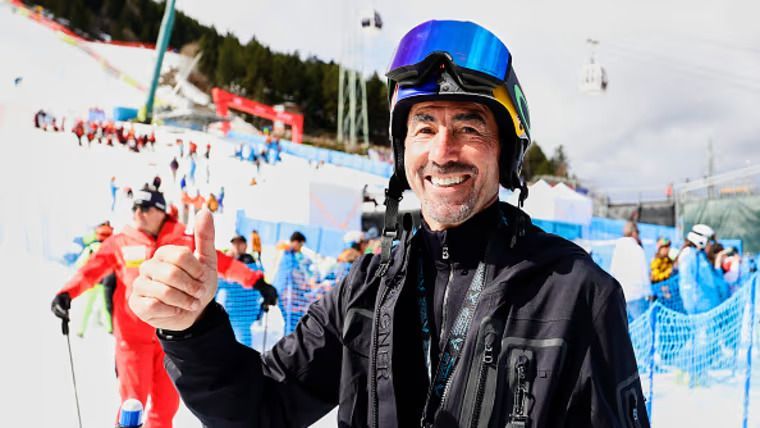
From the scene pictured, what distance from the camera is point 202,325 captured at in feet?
4.66

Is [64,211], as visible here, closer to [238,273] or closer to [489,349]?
[238,273]

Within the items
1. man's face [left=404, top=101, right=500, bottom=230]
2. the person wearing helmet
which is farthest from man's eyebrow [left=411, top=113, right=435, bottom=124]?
the person wearing helmet

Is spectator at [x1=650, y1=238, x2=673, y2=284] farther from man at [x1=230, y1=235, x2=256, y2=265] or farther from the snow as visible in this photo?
man at [x1=230, y1=235, x2=256, y2=265]

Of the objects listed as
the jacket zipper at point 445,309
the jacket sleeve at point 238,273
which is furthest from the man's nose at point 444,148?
the jacket sleeve at point 238,273

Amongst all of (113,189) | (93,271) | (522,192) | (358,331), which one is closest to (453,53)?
(522,192)

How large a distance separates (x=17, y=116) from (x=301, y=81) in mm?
44499

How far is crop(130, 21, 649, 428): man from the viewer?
1.33 meters

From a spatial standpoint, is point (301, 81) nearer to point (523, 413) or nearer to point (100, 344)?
point (100, 344)

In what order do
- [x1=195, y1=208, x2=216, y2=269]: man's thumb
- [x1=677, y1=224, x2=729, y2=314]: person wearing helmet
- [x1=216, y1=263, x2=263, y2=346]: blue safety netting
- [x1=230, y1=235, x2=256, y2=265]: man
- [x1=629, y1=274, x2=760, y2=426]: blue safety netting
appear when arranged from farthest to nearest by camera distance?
[x1=230, y1=235, x2=256, y2=265]: man, [x1=677, y1=224, x2=729, y2=314]: person wearing helmet, [x1=216, y1=263, x2=263, y2=346]: blue safety netting, [x1=629, y1=274, x2=760, y2=426]: blue safety netting, [x1=195, y1=208, x2=216, y2=269]: man's thumb

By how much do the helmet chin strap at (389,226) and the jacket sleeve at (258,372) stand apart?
7.0 inches

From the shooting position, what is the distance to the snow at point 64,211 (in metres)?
5.89

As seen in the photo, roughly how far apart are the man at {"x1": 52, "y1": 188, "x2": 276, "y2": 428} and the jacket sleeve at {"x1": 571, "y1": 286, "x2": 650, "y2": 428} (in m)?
3.49

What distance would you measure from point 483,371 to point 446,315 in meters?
0.23

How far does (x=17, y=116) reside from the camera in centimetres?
2778
